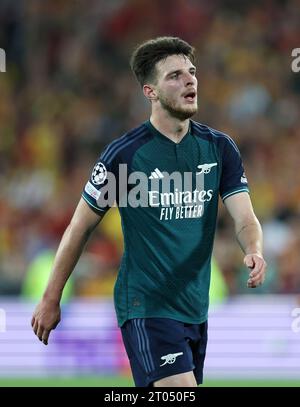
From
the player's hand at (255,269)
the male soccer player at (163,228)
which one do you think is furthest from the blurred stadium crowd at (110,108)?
the player's hand at (255,269)

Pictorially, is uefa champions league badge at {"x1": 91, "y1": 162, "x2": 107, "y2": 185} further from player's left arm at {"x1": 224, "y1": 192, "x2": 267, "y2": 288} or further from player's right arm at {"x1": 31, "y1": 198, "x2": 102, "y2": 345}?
player's left arm at {"x1": 224, "y1": 192, "x2": 267, "y2": 288}

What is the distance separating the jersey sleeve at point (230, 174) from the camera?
246 inches

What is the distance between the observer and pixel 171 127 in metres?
6.20

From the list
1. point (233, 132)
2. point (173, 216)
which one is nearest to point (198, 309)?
point (173, 216)

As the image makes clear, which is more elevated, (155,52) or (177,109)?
(155,52)

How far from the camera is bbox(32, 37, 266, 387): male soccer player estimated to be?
6004 millimetres

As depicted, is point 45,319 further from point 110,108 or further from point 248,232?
point 110,108

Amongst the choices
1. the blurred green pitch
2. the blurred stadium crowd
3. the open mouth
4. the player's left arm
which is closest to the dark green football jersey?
the player's left arm

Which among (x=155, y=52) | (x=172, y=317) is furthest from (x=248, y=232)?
(x=155, y=52)

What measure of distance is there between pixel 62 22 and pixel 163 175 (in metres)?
11.5

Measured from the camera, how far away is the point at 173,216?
19.9 feet

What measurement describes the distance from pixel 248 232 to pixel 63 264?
1.02 m

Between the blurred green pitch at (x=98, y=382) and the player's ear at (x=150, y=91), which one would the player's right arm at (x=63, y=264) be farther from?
the blurred green pitch at (x=98, y=382)

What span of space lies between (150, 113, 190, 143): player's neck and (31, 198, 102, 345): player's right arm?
0.59 m
